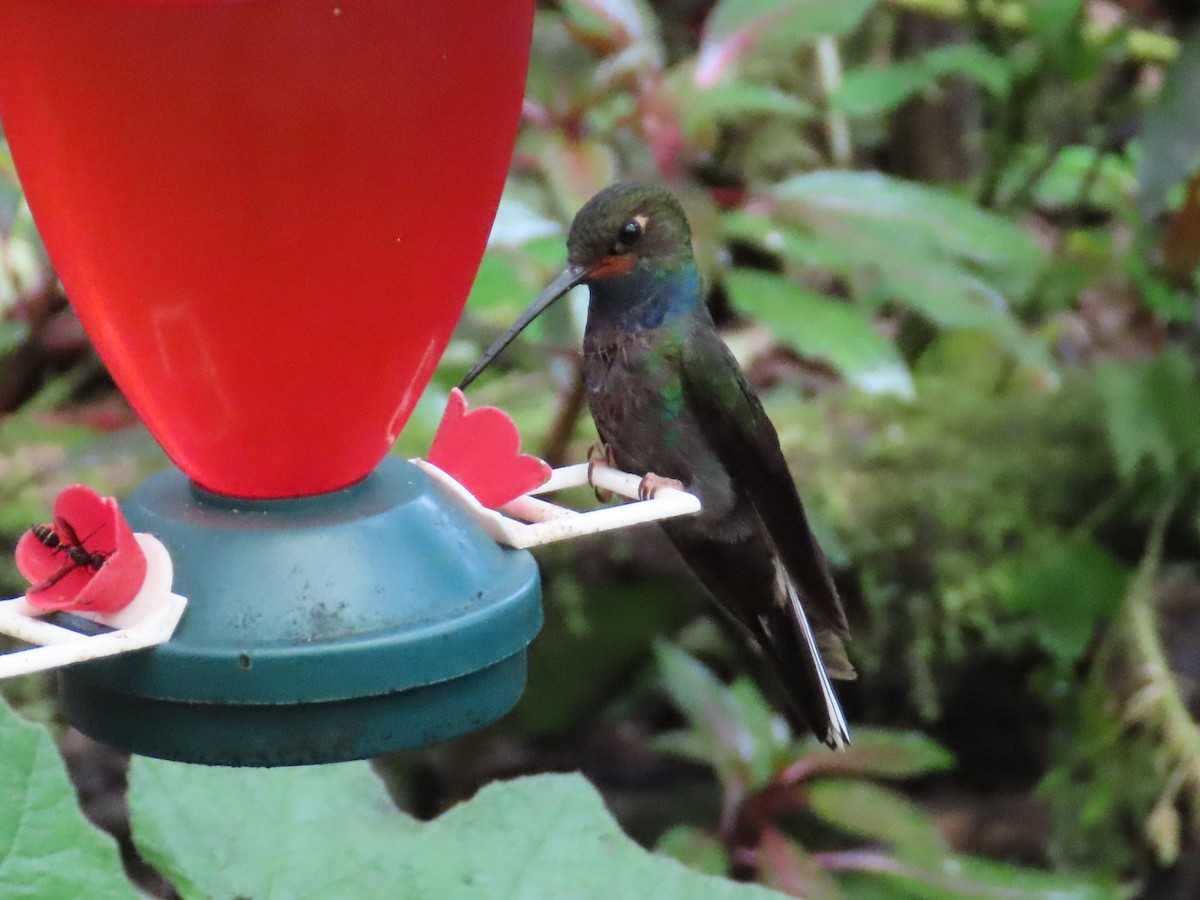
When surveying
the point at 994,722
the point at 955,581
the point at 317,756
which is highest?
the point at 317,756

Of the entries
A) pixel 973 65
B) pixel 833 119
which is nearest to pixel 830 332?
pixel 973 65

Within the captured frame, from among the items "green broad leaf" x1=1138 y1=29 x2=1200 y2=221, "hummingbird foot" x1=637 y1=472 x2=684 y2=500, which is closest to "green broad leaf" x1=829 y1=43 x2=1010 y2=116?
"green broad leaf" x1=1138 y1=29 x2=1200 y2=221

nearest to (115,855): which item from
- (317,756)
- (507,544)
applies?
(317,756)

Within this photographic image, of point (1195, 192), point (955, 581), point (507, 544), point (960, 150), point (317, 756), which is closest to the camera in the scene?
point (317, 756)

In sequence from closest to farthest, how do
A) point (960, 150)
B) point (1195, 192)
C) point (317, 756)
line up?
point (317, 756), point (1195, 192), point (960, 150)

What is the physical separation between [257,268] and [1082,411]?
7.42 ft

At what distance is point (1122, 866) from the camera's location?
2705 mm

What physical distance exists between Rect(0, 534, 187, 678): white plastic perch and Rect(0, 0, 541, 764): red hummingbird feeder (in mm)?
17

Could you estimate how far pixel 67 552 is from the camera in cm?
95

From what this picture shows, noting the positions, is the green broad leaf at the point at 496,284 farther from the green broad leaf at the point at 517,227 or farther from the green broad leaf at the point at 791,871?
the green broad leaf at the point at 791,871

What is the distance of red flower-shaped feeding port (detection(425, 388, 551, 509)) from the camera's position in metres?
1.09

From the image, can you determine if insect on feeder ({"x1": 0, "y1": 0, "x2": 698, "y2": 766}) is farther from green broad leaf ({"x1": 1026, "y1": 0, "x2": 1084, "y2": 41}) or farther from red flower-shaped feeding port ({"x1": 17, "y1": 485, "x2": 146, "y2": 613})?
green broad leaf ({"x1": 1026, "y1": 0, "x2": 1084, "y2": 41})

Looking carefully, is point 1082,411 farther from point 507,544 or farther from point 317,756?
point 317,756

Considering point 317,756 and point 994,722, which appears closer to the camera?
point 317,756
